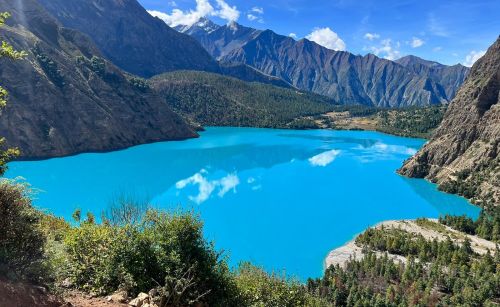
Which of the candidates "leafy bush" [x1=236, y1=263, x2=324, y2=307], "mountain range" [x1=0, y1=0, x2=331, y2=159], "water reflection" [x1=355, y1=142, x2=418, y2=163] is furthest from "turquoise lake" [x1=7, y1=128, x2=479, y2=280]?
"leafy bush" [x1=236, y1=263, x2=324, y2=307]

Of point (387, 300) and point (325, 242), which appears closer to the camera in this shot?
point (387, 300)

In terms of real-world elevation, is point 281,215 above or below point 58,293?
below

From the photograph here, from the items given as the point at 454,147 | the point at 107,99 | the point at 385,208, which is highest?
the point at 107,99

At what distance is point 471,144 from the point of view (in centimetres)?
Answer: 11288

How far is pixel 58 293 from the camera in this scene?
1591 centimetres

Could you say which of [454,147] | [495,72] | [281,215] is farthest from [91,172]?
[495,72]

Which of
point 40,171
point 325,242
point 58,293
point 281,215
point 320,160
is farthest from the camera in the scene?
point 320,160

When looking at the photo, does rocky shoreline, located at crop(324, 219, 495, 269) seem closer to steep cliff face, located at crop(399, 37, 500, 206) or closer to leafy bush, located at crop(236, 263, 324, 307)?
leafy bush, located at crop(236, 263, 324, 307)

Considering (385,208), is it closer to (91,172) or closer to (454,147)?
(454,147)

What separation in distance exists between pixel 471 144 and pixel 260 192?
6042 cm

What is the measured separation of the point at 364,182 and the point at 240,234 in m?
57.4

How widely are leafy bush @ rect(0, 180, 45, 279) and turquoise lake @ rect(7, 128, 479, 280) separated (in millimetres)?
38849

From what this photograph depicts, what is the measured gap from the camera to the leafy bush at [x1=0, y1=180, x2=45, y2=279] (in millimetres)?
16469

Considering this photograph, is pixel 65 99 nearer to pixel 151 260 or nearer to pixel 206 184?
pixel 206 184
